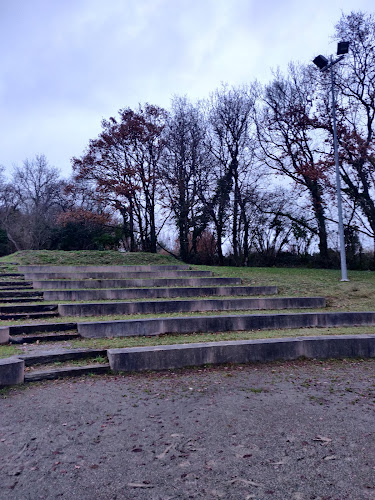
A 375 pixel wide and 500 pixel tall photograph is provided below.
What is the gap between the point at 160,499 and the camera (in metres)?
2.62

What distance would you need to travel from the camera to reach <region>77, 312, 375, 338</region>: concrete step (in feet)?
24.5

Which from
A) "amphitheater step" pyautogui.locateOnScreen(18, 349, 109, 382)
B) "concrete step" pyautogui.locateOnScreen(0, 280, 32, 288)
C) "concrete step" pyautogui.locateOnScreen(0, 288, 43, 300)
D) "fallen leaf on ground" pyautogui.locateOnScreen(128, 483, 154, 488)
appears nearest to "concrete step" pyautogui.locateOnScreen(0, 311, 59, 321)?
"concrete step" pyautogui.locateOnScreen(0, 288, 43, 300)

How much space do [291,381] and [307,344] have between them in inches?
60.5

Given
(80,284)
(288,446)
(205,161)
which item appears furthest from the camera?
(205,161)

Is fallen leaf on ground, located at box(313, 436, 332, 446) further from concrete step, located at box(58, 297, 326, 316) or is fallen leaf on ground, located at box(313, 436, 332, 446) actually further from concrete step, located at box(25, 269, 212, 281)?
concrete step, located at box(25, 269, 212, 281)

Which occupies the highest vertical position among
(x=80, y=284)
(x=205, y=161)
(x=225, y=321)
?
(x=205, y=161)

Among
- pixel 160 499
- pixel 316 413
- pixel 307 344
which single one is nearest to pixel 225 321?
pixel 307 344

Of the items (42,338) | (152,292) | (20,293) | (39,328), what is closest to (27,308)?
(20,293)

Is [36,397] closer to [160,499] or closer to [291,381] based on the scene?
[160,499]

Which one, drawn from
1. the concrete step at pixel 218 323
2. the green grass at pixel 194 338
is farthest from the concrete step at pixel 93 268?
the green grass at pixel 194 338

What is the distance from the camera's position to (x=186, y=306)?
10.1m

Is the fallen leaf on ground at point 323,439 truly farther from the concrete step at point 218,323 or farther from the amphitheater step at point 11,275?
the amphitheater step at point 11,275

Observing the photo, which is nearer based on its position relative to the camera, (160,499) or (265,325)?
(160,499)

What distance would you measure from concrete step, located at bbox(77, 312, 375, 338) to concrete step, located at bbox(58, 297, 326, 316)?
1748 millimetres
